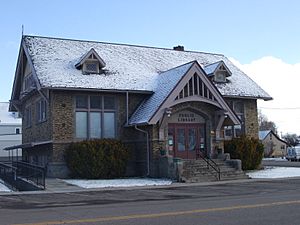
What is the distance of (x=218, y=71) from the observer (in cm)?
3303

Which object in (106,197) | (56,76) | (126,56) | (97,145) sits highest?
(126,56)

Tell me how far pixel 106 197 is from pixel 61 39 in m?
18.2

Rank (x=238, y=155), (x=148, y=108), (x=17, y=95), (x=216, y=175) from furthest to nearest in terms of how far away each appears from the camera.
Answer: (x=17, y=95) < (x=238, y=155) < (x=148, y=108) < (x=216, y=175)

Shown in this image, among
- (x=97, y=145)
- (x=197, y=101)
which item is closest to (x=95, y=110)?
(x=97, y=145)

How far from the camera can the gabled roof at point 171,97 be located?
86.7 ft

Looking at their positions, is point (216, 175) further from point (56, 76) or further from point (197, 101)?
point (56, 76)

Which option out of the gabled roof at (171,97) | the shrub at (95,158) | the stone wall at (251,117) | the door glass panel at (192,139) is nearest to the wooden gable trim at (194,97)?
the gabled roof at (171,97)

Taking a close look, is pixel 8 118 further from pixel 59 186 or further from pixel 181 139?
pixel 59 186

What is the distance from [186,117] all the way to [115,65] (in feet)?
20.4

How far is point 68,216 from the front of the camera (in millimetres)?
11734

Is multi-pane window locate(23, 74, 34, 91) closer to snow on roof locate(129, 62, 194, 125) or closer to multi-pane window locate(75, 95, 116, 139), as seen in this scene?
multi-pane window locate(75, 95, 116, 139)

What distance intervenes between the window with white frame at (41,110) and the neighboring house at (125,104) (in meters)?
0.07

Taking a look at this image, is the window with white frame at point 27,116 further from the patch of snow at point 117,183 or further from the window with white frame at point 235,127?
the window with white frame at point 235,127

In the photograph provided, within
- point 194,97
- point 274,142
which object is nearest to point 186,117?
point 194,97
